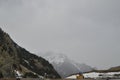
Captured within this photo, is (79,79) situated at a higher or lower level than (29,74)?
lower

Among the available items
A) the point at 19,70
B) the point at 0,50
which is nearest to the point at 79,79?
the point at 0,50

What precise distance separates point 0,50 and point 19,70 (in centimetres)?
3725

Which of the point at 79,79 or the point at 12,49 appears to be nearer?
the point at 79,79

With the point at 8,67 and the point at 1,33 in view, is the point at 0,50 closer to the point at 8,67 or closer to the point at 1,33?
the point at 8,67

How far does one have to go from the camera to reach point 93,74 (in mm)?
92500

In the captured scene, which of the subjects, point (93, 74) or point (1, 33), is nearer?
point (93, 74)

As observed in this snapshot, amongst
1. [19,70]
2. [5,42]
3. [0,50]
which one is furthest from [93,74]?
[19,70]

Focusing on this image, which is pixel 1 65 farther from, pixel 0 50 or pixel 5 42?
pixel 5 42

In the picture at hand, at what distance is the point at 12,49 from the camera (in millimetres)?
166250

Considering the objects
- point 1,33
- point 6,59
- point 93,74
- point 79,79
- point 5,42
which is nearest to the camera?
point 79,79

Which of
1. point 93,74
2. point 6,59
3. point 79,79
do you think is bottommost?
point 79,79

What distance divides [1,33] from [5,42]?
43064 millimetres

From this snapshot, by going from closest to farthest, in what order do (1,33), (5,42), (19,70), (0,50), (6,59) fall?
1. (6,59)
2. (0,50)
3. (5,42)
4. (19,70)
5. (1,33)

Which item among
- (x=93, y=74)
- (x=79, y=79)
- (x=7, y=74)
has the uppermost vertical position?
(x=7, y=74)
